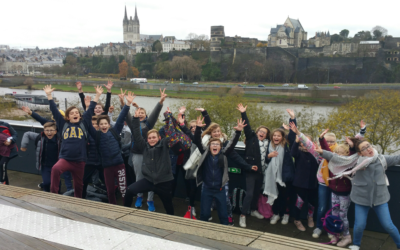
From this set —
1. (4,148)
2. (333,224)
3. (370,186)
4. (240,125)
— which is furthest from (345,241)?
(4,148)

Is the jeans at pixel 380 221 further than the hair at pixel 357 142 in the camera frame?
No

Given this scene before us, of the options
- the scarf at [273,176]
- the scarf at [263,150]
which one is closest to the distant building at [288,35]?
the scarf at [263,150]

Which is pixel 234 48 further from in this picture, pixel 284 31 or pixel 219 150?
pixel 219 150

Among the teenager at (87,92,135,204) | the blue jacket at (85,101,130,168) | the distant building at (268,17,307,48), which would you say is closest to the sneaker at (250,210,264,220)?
the teenager at (87,92,135,204)

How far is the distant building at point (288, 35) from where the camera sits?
3093 inches

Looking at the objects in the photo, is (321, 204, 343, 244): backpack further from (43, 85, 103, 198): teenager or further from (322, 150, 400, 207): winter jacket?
(43, 85, 103, 198): teenager

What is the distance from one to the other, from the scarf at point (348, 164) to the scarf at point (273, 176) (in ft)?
2.09

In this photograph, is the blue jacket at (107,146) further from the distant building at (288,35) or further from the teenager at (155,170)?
the distant building at (288,35)

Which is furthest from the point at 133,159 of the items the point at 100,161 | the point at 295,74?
the point at 295,74

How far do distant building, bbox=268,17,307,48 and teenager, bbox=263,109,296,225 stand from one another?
259 feet

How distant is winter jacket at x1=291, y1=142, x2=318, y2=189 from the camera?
11.9 ft

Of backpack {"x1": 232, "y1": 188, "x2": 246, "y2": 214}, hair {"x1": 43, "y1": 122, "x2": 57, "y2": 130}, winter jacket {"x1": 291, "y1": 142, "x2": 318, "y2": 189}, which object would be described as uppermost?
hair {"x1": 43, "y1": 122, "x2": 57, "y2": 130}

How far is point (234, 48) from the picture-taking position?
72625 mm

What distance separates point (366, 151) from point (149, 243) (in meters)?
2.12
